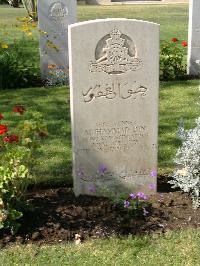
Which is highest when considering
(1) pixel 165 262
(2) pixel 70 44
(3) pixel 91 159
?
(2) pixel 70 44

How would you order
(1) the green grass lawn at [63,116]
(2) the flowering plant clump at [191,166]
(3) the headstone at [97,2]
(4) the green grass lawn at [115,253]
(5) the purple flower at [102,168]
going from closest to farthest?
(4) the green grass lawn at [115,253]
(2) the flowering plant clump at [191,166]
(5) the purple flower at [102,168]
(1) the green grass lawn at [63,116]
(3) the headstone at [97,2]

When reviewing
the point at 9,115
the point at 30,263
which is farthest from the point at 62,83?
the point at 30,263

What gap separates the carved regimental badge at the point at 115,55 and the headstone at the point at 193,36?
5513mm

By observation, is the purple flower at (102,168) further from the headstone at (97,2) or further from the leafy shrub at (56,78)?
the headstone at (97,2)

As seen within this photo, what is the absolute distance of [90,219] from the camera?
420 cm

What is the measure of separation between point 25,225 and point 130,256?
940 mm

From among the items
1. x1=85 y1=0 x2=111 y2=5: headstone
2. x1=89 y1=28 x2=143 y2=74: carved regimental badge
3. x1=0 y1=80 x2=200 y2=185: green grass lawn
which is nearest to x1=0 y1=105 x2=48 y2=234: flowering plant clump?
x1=89 y1=28 x2=143 y2=74: carved regimental badge

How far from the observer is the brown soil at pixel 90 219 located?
397 cm

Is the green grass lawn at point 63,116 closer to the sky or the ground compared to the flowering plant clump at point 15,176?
closer to the ground

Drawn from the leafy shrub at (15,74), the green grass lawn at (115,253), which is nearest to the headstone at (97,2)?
the leafy shrub at (15,74)

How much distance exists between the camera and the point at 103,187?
4488 mm

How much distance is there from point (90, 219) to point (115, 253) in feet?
1.65

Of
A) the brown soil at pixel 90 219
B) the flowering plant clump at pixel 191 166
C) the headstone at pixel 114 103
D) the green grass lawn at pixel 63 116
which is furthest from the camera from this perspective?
the green grass lawn at pixel 63 116

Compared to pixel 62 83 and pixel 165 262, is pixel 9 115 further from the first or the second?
pixel 165 262
